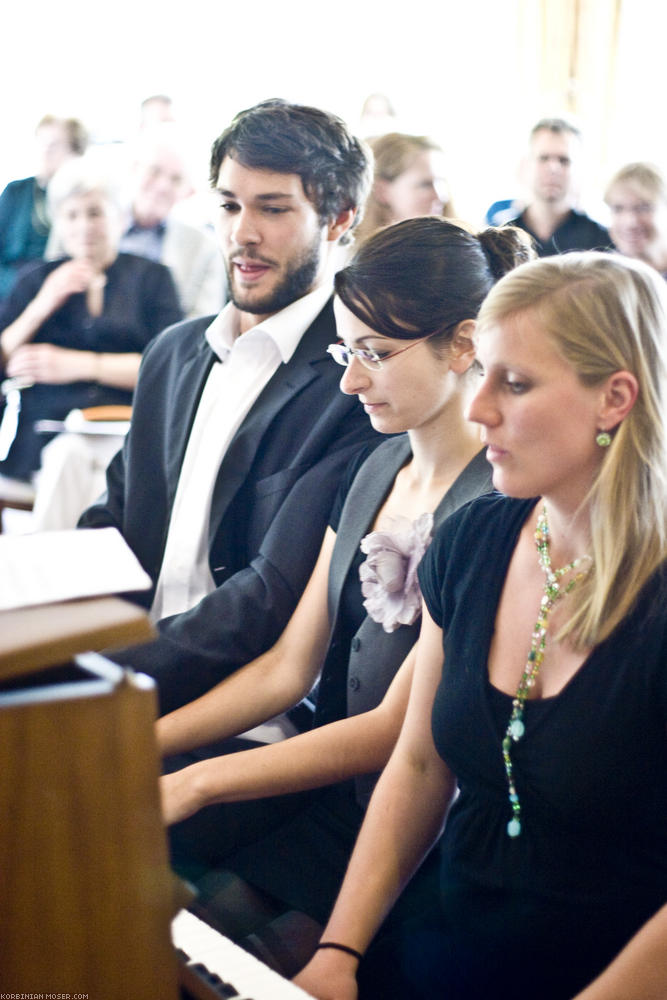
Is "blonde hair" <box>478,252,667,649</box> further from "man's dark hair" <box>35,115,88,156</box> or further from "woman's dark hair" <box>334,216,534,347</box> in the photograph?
"man's dark hair" <box>35,115,88,156</box>

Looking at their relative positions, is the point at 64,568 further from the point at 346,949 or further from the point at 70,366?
the point at 70,366

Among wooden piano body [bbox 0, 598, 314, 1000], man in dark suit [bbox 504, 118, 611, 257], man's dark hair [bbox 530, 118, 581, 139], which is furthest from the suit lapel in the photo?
man's dark hair [bbox 530, 118, 581, 139]

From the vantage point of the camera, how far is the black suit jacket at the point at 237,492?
6.06 ft

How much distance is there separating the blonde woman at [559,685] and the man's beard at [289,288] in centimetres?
97

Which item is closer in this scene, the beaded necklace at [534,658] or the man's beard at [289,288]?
the beaded necklace at [534,658]

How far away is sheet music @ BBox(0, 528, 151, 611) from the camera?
83 cm

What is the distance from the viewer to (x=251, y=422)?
2.08 metres

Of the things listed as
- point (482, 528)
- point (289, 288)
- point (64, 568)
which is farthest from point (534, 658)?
point (289, 288)

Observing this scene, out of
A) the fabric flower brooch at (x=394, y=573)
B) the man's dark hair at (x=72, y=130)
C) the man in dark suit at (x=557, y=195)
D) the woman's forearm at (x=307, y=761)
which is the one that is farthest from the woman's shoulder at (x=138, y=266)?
the woman's forearm at (x=307, y=761)

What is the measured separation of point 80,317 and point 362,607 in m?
2.49

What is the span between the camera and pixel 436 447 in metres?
1.67

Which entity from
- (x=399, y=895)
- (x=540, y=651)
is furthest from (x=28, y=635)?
(x=399, y=895)

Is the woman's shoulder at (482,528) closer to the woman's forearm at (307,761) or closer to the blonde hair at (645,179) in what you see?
the woman's forearm at (307,761)

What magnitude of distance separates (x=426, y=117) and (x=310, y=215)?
19.0 feet
